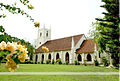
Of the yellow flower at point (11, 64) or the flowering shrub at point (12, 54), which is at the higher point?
the flowering shrub at point (12, 54)

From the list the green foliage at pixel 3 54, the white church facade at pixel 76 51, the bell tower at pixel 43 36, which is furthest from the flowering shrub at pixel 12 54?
the bell tower at pixel 43 36

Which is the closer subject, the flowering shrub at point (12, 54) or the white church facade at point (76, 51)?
the flowering shrub at point (12, 54)

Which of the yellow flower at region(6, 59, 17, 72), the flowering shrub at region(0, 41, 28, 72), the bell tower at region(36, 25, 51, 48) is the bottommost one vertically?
the yellow flower at region(6, 59, 17, 72)

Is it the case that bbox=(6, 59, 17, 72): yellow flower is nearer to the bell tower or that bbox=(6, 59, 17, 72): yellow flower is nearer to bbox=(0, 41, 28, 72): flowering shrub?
bbox=(0, 41, 28, 72): flowering shrub

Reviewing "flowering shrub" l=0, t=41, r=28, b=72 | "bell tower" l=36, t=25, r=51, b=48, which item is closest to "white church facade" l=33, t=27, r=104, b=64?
"bell tower" l=36, t=25, r=51, b=48

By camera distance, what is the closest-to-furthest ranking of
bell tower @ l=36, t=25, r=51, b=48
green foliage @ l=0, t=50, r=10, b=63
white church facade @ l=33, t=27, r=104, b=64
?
green foliage @ l=0, t=50, r=10, b=63, white church facade @ l=33, t=27, r=104, b=64, bell tower @ l=36, t=25, r=51, b=48

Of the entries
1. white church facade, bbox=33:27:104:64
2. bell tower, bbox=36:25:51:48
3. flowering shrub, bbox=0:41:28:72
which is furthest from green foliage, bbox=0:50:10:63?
bell tower, bbox=36:25:51:48

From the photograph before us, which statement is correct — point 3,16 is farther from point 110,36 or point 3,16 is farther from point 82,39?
point 82,39

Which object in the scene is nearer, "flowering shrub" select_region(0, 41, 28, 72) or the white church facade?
"flowering shrub" select_region(0, 41, 28, 72)

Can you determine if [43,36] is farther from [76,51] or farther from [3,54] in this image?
[3,54]

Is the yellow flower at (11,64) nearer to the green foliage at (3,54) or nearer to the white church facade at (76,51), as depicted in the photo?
the green foliage at (3,54)

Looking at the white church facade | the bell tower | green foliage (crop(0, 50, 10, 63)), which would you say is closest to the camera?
green foliage (crop(0, 50, 10, 63))

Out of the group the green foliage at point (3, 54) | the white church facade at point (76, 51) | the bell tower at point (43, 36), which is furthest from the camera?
the bell tower at point (43, 36)

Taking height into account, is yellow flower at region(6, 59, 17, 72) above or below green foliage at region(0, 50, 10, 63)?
below
